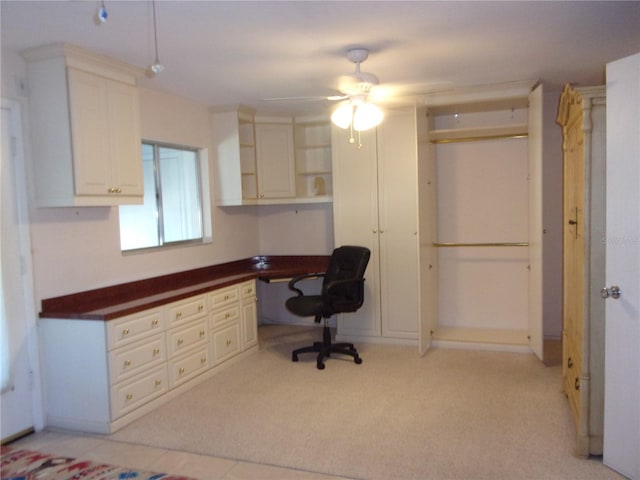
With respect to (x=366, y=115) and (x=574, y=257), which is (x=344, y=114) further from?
(x=574, y=257)

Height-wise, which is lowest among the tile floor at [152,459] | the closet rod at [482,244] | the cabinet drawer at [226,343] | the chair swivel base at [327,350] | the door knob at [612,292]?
the tile floor at [152,459]

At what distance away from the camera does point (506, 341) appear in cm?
465

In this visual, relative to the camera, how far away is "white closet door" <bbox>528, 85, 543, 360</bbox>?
4.15 m

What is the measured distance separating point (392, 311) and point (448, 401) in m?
1.51

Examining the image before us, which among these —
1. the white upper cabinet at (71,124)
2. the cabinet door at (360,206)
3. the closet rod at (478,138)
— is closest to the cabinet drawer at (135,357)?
the white upper cabinet at (71,124)

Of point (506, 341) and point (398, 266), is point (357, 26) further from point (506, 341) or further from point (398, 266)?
point (506, 341)

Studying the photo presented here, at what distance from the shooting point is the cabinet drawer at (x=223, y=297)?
418cm

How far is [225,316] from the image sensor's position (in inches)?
171

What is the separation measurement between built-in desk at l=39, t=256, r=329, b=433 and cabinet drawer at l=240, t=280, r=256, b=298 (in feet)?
0.64

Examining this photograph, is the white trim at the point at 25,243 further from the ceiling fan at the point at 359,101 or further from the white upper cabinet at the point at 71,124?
the ceiling fan at the point at 359,101

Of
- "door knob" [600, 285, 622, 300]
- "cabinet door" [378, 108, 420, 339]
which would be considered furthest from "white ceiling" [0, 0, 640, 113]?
"door knob" [600, 285, 622, 300]

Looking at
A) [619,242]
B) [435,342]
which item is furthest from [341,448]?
[435,342]

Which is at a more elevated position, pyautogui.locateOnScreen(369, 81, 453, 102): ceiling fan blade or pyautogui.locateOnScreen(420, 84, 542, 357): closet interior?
pyautogui.locateOnScreen(369, 81, 453, 102): ceiling fan blade

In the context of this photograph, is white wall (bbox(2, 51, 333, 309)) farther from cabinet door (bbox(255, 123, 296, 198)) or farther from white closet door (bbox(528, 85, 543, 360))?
white closet door (bbox(528, 85, 543, 360))
